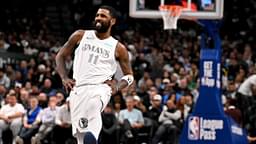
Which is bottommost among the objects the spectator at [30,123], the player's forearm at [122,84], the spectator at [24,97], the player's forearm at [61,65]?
the spectator at [30,123]

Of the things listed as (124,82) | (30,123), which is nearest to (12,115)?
(30,123)

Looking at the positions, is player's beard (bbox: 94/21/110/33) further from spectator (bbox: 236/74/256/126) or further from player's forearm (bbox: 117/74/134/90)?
spectator (bbox: 236/74/256/126)

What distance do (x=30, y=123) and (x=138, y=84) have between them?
13.6 feet

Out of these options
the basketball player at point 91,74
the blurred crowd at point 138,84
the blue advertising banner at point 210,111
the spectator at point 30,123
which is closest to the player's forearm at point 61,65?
the basketball player at point 91,74

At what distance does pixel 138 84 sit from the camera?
61.2 feet

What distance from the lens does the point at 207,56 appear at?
12914 millimetres

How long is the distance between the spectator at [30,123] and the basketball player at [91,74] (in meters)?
6.90

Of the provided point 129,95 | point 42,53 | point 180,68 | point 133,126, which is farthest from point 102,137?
point 42,53

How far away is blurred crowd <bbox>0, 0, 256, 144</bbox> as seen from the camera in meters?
14.8

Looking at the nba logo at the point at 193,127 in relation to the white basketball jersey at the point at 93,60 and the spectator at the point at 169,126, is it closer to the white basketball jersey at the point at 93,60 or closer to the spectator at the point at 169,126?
the spectator at the point at 169,126

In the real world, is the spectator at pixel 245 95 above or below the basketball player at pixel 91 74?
below

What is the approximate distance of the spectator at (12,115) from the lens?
1518 cm

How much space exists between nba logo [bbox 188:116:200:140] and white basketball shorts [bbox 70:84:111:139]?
5174mm

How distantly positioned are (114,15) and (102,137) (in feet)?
21.6
